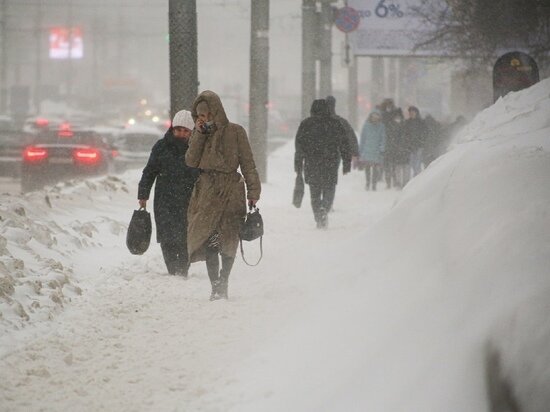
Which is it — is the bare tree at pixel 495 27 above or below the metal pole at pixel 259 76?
above

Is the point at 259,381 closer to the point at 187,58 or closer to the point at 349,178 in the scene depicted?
the point at 187,58

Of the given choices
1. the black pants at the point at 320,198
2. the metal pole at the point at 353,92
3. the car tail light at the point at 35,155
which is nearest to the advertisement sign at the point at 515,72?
the black pants at the point at 320,198

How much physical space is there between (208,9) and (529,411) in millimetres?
97589

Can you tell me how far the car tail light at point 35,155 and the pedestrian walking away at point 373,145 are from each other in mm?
6783

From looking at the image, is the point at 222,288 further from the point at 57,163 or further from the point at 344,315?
the point at 57,163

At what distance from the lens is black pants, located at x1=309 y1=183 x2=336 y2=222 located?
504 inches

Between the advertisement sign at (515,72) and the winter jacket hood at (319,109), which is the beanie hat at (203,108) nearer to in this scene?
the winter jacket hood at (319,109)

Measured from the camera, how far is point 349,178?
25.1 meters

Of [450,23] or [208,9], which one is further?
[208,9]

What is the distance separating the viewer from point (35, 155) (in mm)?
20391

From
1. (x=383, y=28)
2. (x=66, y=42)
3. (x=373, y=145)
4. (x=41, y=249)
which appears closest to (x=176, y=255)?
(x=41, y=249)

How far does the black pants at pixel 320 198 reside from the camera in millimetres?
12789

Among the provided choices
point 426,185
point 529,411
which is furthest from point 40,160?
point 529,411

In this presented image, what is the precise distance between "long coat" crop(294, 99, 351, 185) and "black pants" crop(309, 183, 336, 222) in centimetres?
9
